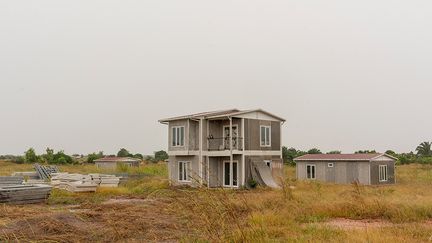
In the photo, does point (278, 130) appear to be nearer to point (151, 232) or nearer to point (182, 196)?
point (151, 232)

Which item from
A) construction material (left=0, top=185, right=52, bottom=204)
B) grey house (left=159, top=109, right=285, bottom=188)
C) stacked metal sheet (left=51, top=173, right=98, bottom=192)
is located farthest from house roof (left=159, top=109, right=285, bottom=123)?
construction material (left=0, top=185, right=52, bottom=204)

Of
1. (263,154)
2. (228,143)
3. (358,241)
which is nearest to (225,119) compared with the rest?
(228,143)

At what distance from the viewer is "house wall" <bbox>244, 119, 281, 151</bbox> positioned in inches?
1150

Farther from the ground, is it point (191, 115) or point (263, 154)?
point (191, 115)

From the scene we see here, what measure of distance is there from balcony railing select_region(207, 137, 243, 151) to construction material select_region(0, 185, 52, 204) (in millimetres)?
12654

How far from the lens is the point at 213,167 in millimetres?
30469

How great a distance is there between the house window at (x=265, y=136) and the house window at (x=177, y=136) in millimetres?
6003

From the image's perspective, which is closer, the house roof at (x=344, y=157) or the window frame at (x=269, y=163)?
the window frame at (x=269, y=163)

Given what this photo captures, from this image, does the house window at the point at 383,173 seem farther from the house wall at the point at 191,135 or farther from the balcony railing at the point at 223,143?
the house wall at the point at 191,135

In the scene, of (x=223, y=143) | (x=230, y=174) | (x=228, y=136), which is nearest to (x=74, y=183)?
(x=230, y=174)

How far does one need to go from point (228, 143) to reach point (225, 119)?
183cm

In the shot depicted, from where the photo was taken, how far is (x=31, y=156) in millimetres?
66562

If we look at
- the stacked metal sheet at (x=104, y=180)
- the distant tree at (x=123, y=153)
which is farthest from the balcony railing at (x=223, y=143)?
the distant tree at (x=123, y=153)

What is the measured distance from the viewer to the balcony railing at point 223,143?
2906 centimetres
